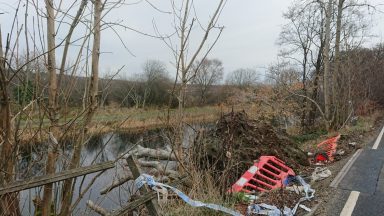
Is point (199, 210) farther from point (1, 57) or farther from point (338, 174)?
point (338, 174)

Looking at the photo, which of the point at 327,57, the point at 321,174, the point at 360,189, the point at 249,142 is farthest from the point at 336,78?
the point at 360,189

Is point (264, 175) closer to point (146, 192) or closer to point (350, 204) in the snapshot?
point (350, 204)

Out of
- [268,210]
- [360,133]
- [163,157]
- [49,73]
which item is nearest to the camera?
[49,73]

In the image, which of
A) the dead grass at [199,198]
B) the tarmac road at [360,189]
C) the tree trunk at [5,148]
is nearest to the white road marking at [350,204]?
the tarmac road at [360,189]

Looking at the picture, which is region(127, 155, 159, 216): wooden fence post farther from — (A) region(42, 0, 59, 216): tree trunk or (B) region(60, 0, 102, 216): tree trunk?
(A) region(42, 0, 59, 216): tree trunk

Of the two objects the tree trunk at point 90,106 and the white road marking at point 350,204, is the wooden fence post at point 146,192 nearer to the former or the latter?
the tree trunk at point 90,106

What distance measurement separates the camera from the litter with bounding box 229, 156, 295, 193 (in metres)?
7.32

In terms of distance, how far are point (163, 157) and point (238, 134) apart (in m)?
3.28

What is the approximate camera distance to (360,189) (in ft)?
21.4

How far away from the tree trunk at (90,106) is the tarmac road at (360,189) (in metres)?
3.95

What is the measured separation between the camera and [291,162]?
9.37 metres

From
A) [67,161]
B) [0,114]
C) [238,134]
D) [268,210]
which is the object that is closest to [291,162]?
[238,134]

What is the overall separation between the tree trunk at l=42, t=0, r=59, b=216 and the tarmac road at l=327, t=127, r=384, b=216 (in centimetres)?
411

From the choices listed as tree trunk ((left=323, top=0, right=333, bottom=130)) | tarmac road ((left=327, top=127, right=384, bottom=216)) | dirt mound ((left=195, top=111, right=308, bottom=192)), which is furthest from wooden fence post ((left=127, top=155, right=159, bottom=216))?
tree trunk ((left=323, top=0, right=333, bottom=130))
